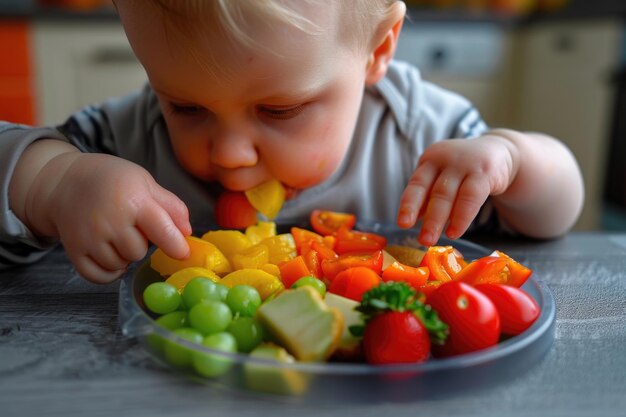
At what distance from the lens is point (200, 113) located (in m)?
0.83

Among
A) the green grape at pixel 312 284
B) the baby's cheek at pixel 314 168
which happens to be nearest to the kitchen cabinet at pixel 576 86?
the baby's cheek at pixel 314 168

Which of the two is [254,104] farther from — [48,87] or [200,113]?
[48,87]

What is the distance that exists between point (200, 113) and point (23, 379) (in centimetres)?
43

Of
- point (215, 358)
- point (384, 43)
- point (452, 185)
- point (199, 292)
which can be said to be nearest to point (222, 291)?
point (199, 292)

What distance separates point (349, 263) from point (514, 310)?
176mm

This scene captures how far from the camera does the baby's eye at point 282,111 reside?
796 mm

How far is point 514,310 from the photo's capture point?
22.2 inches

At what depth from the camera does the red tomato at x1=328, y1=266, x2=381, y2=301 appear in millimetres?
598

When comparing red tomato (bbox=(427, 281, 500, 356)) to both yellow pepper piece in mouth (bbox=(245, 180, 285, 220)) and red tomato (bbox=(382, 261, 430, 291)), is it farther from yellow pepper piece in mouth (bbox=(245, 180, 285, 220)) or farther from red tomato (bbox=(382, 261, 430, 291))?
yellow pepper piece in mouth (bbox=(245, 180, 285, 220))

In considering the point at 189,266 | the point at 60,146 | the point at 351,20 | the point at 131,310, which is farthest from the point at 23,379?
the point at 351,20

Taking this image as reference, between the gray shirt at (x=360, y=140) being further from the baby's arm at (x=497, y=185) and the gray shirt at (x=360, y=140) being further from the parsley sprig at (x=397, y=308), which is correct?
the parsley sprig at (x=397, y=308)

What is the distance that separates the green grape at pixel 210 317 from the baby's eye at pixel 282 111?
0.32m

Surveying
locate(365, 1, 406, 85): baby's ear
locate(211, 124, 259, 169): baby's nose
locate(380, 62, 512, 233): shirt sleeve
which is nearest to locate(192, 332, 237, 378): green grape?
locate(211, 124, 259, 169): baby's nose

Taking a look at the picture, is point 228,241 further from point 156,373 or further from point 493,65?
point 493,65
